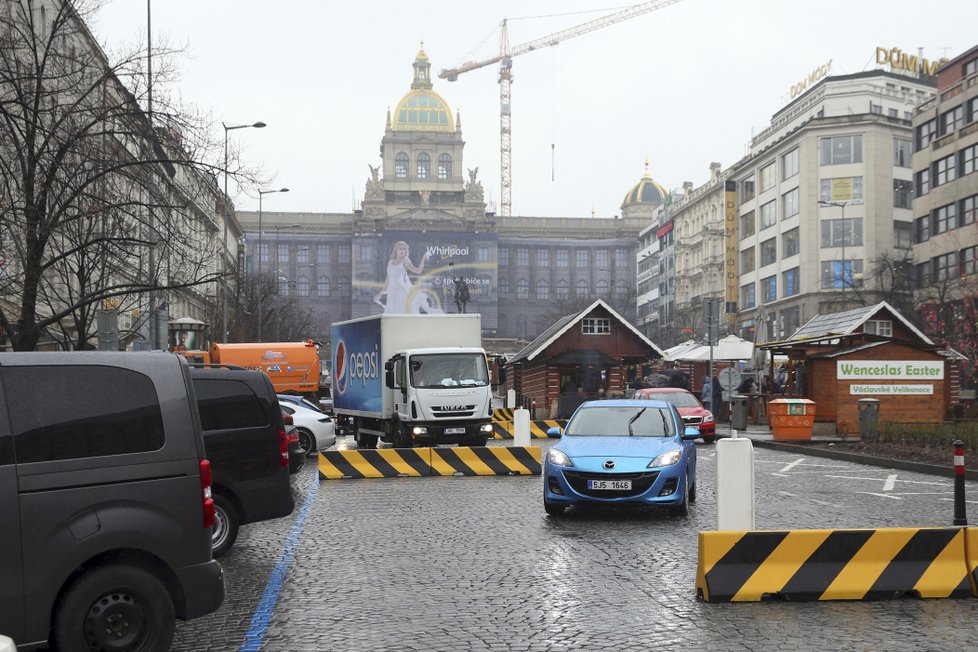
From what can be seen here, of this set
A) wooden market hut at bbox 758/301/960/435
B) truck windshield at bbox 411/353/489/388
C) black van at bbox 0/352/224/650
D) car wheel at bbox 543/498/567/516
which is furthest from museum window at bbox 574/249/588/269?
black van at bbox 0/352/224/650

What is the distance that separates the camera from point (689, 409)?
2877 cm

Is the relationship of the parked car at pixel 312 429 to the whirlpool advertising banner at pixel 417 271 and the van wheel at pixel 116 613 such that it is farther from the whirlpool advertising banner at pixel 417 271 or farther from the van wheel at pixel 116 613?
the whirlpool advertising banner at pixel 417 271

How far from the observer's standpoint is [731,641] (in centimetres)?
725

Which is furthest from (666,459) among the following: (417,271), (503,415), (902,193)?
(417,271)

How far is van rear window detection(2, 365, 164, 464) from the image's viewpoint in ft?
21.0

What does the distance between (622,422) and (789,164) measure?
7496cm

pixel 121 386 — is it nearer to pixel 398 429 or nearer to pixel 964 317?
pixel 398 429

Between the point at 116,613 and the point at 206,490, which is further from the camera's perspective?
the point at 206,490

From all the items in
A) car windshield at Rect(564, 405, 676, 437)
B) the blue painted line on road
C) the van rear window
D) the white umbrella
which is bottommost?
the blue painted line on road

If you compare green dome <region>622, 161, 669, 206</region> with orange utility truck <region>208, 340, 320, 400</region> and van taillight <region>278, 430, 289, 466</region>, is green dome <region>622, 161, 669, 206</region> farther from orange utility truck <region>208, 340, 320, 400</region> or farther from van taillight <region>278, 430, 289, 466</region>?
van taillight <region>278, 430, 289, 466</region>

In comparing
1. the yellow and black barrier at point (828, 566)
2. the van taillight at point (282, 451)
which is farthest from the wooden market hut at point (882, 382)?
the yellow and black barrier at point (828, 566)

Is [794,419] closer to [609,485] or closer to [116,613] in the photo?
[609,485]

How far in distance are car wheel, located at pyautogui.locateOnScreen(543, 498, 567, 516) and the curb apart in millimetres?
7664

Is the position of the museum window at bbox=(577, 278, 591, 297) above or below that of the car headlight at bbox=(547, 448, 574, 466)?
above
